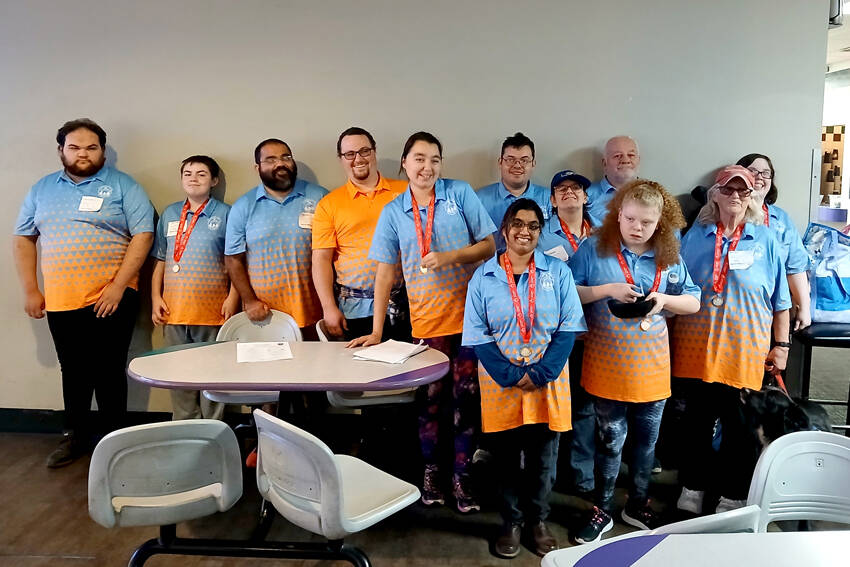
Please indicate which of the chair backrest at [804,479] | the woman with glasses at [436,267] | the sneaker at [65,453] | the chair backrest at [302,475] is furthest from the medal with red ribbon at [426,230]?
the sneaker at [65,453]

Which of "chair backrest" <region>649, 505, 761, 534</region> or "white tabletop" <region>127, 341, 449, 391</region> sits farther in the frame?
"white tabletop" <region>127, 341, 449, 391</region>

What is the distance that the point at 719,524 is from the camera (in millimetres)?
1530

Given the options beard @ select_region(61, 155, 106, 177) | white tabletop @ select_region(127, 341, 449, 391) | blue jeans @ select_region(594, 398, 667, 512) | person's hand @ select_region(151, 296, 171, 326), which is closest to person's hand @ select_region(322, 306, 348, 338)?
white tabletop @ select_region(127, 341, 449, 391)

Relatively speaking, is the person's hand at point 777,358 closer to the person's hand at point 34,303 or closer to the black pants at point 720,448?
the black pants at point 720,448

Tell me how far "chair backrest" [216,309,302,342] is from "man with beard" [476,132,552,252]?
3.95 ft

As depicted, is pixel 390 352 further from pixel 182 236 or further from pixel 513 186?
pixel 182 236

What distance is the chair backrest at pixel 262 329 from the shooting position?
10.9 ft

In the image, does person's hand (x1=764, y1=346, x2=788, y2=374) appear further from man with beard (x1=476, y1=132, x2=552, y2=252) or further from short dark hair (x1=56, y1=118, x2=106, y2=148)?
short dark hair (x1=56, y1=118, x2=106, y2=148)

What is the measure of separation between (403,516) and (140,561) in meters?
1.28

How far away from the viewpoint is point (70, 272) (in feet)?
11.5

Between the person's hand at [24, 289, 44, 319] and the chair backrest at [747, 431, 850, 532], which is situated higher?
the person's hand at [24, 289, 44, 319]

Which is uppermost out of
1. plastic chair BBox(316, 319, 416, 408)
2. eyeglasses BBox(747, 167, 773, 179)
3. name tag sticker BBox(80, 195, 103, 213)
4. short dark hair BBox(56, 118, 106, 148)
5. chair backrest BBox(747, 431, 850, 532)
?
short dark hair BBox(56, 118, 106, 148)

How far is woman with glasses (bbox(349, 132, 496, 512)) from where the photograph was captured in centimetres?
290

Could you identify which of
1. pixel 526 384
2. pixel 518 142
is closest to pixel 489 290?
pixel 526 384
